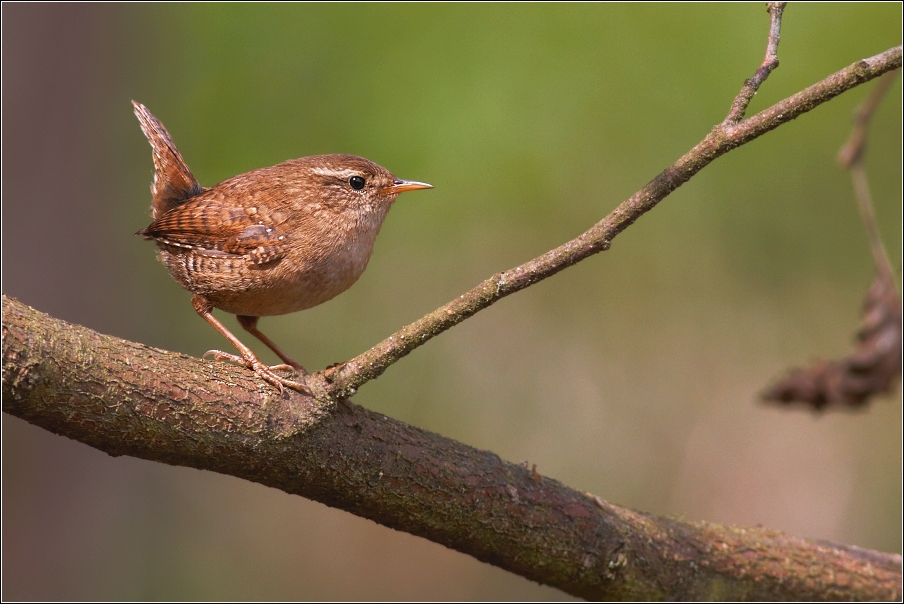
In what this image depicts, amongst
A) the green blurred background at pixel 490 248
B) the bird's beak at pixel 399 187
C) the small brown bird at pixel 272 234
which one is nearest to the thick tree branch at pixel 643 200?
the small brown bird at pixel 272 234

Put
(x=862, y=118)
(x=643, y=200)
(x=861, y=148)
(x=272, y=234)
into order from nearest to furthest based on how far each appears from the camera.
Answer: (x=643, y=200), (x=862, y=118), (x=861, y=148), (x=272, y=234)

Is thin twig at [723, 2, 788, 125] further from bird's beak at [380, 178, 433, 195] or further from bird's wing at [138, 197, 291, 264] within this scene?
bird's wing at [138, 197, 291, 264]

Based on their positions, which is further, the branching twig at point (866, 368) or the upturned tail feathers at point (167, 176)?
the upturned tail feathers at point (167, 176)

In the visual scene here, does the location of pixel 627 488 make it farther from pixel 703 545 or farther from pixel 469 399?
pixel 703 545

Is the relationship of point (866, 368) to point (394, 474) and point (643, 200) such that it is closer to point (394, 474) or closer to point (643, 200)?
point (643, 200)

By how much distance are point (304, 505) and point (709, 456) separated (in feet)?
11.8

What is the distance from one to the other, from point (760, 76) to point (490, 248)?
4381mm

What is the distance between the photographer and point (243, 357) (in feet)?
11.0

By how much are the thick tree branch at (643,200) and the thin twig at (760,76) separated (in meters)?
0.03

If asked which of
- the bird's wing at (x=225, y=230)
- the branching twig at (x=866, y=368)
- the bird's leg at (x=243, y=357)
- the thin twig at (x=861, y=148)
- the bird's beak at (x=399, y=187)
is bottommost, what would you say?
the bird's leg at (x=243, y=357)

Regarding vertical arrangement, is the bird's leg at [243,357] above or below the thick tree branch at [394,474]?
above

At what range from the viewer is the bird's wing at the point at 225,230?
3508mm

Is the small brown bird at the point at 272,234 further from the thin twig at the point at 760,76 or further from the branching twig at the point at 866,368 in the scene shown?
the branching twig at the point at 866,368

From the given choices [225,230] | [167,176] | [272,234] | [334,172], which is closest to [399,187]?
[334,172]
